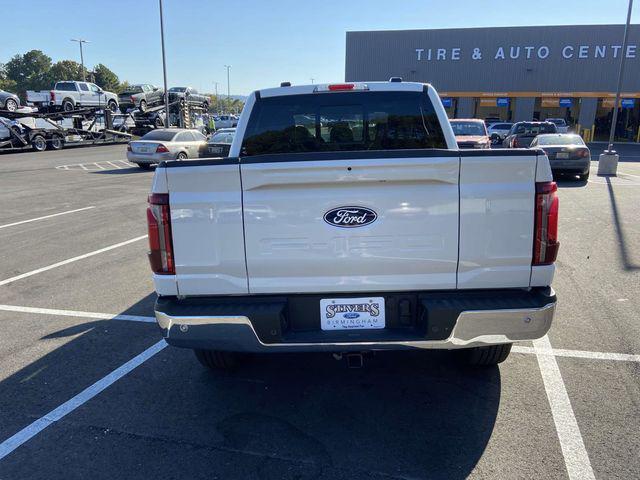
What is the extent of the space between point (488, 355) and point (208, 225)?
7.43ft

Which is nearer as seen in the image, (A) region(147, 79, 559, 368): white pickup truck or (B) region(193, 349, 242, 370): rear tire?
(A) region(147, 79, 559, 368): white pickup truck

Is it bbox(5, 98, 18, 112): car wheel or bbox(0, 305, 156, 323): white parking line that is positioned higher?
bbox(5, 98, 18, 112): car wheel

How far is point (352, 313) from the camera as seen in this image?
9.86 feet

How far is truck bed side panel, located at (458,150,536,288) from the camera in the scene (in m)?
2.84

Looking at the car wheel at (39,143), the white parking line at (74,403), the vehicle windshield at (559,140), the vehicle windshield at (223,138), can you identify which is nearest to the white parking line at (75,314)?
the white parking line at (74,403)

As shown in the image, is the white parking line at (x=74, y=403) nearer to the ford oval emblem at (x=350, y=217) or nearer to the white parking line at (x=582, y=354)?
the ford oval emblem at (x=350, y=217)

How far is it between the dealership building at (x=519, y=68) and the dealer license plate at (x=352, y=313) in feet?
143

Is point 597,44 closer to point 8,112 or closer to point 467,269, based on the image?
point 8,112

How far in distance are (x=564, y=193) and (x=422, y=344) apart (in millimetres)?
11951

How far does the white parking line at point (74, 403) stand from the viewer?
122 inches

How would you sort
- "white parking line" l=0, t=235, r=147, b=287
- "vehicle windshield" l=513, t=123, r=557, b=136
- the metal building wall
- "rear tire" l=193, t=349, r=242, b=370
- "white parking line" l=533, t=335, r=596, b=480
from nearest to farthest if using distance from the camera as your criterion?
"white parking line" l=533, t=335, r=596, b=480
"rear tire" l=193, t=349, r=242, b=370
"white parking line" l=0, t=235, r=147, b=287
"vehicle windshield" l=513, t=123, r=557, b=136
the metal building wall

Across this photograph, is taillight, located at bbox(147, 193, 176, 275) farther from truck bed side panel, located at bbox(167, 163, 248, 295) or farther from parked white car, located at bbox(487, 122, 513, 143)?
parked white car, located at bbox(487, 122, 513, 143)

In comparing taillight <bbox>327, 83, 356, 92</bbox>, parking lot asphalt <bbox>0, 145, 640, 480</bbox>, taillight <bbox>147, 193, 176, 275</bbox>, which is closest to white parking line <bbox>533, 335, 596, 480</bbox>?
parking lot asphalt <bbox>0, 145, 640, 480</bbox>

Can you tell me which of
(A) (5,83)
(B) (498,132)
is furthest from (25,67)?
(B) (498,132)
